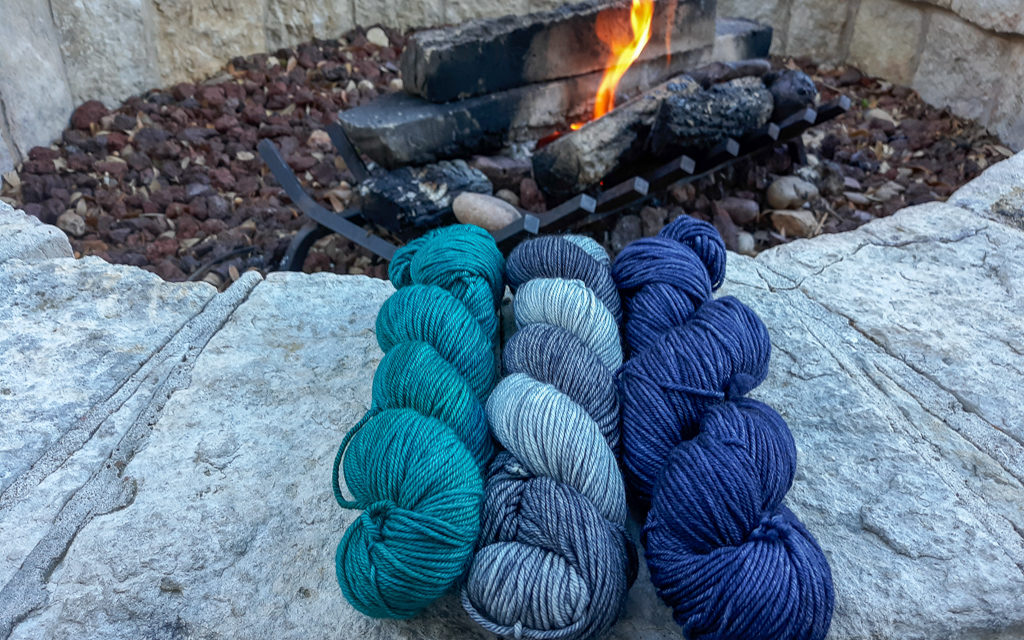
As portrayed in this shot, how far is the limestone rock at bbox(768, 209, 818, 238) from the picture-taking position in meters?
3.27

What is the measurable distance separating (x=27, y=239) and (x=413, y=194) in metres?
1.34

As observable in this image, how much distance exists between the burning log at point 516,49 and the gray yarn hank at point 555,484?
1669 millimetres

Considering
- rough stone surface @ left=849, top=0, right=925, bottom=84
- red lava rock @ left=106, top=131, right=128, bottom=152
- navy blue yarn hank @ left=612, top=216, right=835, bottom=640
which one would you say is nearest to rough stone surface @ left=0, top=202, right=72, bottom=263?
red lava rock @ left=106, top=131, right=128, bottom=152

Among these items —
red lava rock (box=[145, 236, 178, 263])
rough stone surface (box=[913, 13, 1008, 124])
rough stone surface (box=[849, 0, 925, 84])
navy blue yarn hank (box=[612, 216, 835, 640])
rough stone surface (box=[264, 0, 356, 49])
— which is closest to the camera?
navy blue yarn hank (box=[612, 216, 835, 640])

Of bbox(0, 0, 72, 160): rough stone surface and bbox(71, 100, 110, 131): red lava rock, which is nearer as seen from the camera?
bbox(0, 0, 72, 160): rough stone surface

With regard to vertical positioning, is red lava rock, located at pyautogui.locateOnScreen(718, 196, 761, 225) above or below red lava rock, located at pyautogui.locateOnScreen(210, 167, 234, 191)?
below

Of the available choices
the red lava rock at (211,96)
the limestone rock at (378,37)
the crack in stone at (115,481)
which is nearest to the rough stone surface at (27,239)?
the crack in stone at (115,481)

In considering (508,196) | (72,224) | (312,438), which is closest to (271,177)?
(72,224)

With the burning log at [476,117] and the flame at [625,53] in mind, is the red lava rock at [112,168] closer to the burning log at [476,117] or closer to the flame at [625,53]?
the burning log at [476,117]

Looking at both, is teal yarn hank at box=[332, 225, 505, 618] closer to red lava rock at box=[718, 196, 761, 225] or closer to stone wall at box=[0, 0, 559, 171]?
red lava rock at box=[718, 196, 761, 225]

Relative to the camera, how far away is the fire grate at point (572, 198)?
279 centimetres

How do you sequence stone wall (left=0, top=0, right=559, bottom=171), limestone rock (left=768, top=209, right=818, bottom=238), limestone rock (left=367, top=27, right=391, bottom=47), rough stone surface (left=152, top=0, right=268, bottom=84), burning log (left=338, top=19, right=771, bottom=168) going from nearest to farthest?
burning log (left=338, top=19, right=771, bottom=168) → limestone rock (left=768, top=209, right=818, bottom=238) → stone wall (left=0, top=0, right=559, bottom=171) → rough stone surface (left=152, top=0, right=268, bottom=84) → limestone rock (left=367, top=27, right=391, bottom=47)

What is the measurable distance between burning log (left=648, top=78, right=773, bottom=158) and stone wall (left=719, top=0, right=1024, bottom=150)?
1564 mm

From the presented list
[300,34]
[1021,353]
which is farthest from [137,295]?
[300,34]
